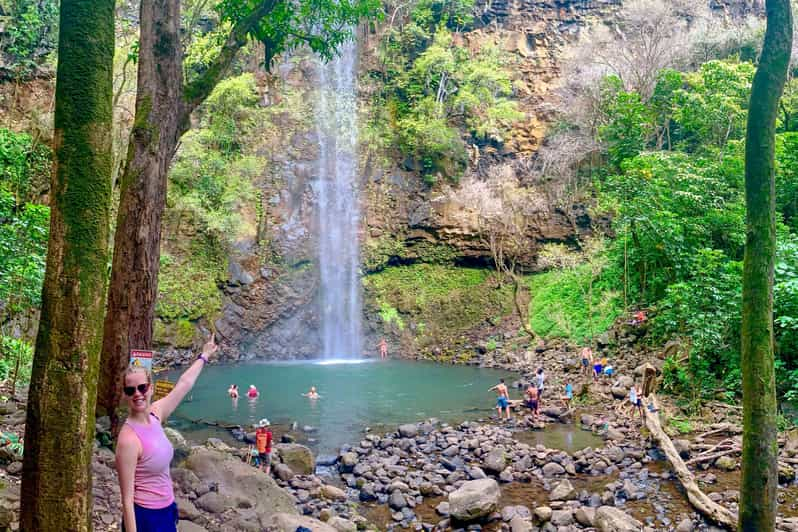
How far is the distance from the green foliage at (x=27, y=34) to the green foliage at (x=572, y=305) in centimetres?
2077

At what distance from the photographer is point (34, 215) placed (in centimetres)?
948

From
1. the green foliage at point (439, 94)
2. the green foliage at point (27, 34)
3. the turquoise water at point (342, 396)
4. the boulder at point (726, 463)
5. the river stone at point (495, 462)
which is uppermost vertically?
the green foliage at point (439, 94)

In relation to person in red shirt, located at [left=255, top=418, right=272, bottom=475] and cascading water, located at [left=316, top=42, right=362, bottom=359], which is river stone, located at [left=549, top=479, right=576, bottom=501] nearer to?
person in red shirt, located at [left=255, top=418, right=272, bottom=475]

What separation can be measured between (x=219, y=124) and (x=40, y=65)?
7782mm

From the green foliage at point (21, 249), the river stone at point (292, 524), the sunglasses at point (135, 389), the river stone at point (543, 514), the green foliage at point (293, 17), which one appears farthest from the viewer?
the green foliage at point (21, 249)

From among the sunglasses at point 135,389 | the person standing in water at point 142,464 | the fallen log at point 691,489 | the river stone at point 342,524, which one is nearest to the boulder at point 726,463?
the fallen log at point 691,489

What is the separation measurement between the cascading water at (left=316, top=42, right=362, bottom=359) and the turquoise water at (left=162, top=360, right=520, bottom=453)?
132 inches

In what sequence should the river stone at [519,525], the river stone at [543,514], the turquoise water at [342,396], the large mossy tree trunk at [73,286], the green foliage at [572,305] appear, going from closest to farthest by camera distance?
the large mossy tree trunk at [73,286], the river stone at [519,525], the river stone at [543,514], the turquoise water at [342,396], the green foliage at [572,305]

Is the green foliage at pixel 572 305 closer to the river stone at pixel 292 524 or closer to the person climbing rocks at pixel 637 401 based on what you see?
the person climbing rocks at pixel 637 401

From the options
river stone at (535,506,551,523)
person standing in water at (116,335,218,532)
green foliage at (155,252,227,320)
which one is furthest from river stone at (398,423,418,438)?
green foliage at (155,252,227,320)

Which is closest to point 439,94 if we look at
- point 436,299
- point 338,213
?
point 338,213

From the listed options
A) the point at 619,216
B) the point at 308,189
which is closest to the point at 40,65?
the point at 308,189

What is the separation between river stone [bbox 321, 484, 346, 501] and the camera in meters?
8.58

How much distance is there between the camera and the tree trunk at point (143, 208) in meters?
6.39
